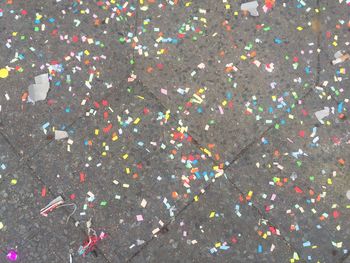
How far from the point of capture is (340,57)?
11.9 ft

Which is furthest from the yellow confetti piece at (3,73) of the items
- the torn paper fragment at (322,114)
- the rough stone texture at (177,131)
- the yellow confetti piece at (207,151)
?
the torn paper fragment at (322,114)

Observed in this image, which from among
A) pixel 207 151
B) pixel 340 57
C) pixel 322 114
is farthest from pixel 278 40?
pixel 207 151

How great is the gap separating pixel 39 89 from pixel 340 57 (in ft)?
8.24

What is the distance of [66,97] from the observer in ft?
11.3

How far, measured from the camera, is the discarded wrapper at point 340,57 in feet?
11.8

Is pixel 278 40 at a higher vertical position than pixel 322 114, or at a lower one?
higher

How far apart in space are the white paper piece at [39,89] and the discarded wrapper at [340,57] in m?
2.39

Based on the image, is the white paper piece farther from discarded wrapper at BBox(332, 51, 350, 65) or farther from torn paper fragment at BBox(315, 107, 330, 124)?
discarded wrapper at BBox(332, 51, 350, 65)

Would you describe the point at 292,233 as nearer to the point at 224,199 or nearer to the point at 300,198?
the point at 300,198

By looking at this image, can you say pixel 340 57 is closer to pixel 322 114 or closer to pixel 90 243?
pixel 322 114

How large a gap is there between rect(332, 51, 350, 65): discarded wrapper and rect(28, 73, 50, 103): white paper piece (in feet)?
7.83

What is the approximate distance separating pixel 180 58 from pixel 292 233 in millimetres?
1656

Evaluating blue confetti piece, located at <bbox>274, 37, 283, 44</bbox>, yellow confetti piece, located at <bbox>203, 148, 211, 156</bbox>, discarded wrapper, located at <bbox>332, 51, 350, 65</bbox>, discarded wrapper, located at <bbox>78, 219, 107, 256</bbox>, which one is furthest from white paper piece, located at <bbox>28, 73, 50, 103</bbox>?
discarded wrapper, located at <bbox>332, 51, 350, 65</bbox>

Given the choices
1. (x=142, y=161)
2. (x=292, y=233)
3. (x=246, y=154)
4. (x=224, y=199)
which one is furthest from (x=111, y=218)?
(x=292, y=233)
